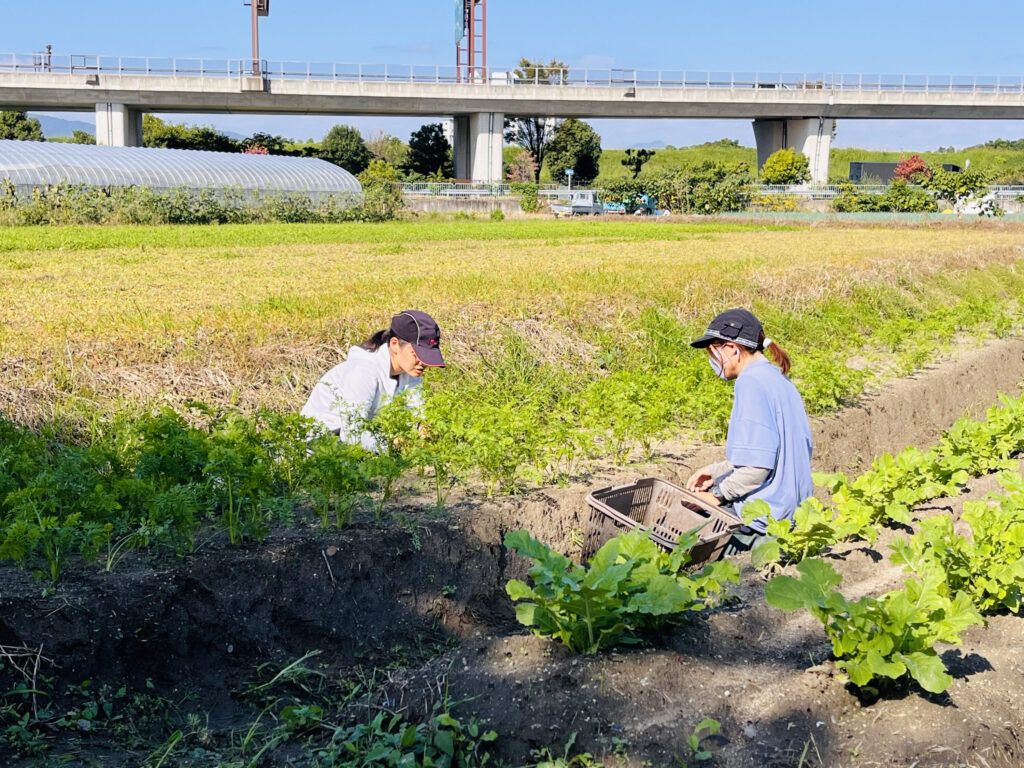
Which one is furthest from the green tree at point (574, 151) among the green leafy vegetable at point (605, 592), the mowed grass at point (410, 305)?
the green leafy vegetable at point (605, 592)

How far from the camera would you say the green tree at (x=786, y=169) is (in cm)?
5388

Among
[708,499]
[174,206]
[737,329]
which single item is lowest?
[708,499]

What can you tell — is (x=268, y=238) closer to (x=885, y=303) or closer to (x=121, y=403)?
(x=885, y=303)

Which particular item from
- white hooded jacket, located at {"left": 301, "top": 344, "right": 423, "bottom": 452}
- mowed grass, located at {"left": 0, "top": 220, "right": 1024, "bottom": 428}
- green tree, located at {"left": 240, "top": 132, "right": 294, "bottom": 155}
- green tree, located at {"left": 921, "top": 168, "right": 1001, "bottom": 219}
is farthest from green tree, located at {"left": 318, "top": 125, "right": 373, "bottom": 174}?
white hooded jacket, located at {"left": 301, "top": 344, "right": 423, "bottom": 452}

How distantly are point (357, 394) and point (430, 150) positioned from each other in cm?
5867

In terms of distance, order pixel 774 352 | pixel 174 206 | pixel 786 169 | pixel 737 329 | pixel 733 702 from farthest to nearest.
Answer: pixel 786 169
pixel 174 206
pixel 774 352
pixel 737 329
pixel 733 702

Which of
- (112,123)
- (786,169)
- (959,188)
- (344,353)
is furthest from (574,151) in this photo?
(344,353)

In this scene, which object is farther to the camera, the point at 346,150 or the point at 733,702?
the point at 346,150

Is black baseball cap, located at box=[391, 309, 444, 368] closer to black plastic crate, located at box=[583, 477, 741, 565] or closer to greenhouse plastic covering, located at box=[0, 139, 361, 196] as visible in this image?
black plastic crate, located at box=[583, 477, 741, 565]

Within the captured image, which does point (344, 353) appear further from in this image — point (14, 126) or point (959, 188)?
point (14, 126)

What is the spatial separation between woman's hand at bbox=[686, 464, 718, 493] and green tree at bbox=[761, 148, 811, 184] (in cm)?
5246

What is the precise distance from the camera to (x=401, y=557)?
4605 mm

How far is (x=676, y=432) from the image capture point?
6.94m

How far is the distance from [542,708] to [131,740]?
4.74 ft
